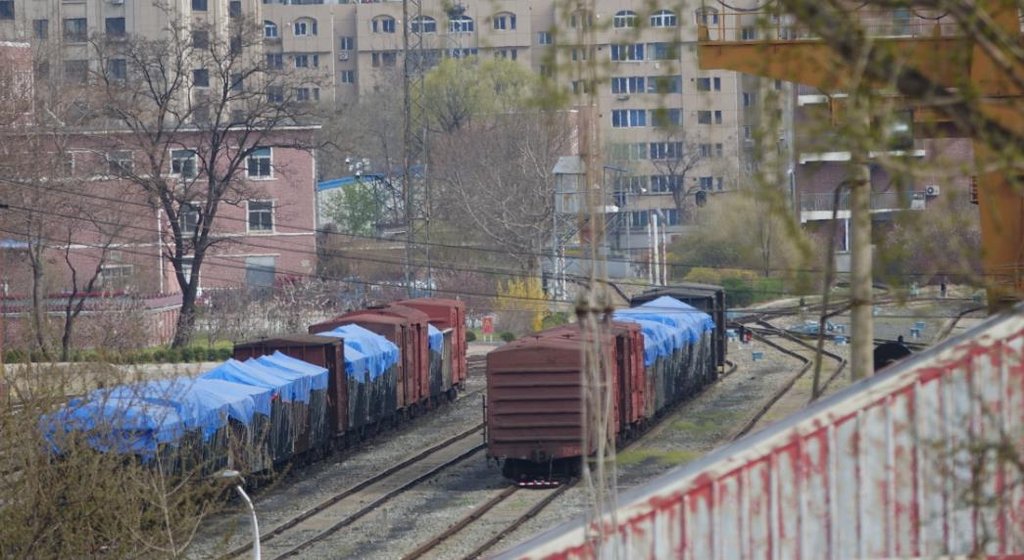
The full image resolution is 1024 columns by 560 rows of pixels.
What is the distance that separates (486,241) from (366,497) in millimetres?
46642

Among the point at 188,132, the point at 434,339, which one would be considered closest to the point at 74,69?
the point at 188,132

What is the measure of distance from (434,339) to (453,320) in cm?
226

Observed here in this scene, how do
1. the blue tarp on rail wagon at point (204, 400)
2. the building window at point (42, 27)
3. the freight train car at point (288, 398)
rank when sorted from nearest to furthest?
the freight train car at point (288, 398) → the blue tarp on rail wagon at point (204, 400) → the building window at point (42, 27)

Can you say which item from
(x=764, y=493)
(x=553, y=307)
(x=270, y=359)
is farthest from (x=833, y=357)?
(x=764, y=493)

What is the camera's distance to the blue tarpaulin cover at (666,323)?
30.8 m

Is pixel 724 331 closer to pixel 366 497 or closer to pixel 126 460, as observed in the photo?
pixel 366 497

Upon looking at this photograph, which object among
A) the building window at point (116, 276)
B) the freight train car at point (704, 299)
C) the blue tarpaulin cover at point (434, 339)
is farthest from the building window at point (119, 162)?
the freight train car at point (704, 299)

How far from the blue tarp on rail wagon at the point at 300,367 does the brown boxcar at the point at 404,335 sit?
16.6 feet

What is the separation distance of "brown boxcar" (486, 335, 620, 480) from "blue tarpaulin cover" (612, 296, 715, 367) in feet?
18.5

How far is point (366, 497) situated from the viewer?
79.8ft

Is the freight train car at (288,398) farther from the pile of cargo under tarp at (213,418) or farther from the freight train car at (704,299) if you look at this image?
the freight train car at (704,299)

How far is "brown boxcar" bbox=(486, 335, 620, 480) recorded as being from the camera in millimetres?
24250

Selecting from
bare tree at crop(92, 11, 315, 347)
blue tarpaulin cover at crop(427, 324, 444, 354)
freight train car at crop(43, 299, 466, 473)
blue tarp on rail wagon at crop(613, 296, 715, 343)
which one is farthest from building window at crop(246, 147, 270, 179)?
blue tarp on rail wagon at crop(613, 296, 715, 343)

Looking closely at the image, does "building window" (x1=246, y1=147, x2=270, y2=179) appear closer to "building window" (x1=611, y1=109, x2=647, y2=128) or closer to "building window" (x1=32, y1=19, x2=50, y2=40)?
"building window" (x1=32, y1=19, x2=50, y2=40)
